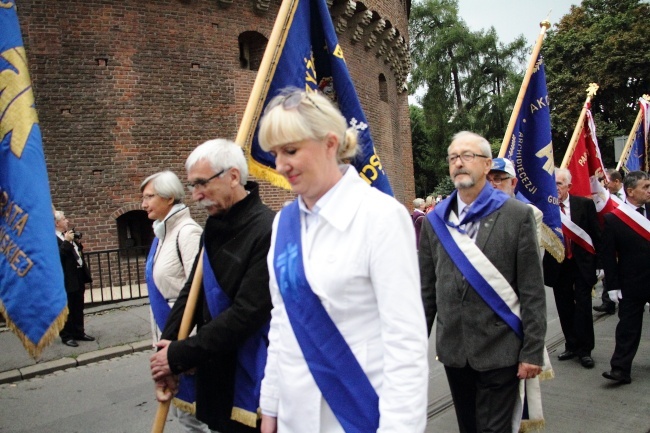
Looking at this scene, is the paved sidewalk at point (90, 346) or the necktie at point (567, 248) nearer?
the necktie at point (567, 248)

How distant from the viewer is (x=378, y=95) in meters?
22.1

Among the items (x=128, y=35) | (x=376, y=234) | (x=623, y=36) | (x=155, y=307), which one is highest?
(x=623, y=36)

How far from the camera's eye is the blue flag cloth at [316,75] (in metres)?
3.60

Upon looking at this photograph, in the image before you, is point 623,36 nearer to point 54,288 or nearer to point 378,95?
point 378,95

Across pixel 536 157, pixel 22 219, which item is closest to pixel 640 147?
pixel 536 157

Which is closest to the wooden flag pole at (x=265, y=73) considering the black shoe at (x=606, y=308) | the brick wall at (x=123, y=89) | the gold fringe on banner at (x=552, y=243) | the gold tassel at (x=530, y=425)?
the gold tassel at (x=530, y=425)

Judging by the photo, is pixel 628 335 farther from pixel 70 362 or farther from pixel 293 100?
pixel 70 362

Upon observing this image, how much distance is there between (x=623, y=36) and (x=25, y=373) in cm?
3540

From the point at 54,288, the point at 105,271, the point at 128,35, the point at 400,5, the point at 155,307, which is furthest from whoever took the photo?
the point at 400,5

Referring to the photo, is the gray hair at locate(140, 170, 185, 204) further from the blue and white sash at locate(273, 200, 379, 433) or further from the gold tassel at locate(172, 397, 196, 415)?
the blue and white sash at locate(273, 200, 379, 433)

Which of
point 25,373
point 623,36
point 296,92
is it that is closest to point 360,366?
point 296,92

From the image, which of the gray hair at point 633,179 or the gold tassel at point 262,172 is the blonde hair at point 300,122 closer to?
the gold tassel at point 262,172

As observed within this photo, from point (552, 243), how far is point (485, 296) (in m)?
2.63

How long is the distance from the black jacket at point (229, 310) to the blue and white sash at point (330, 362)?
24.5 inches
